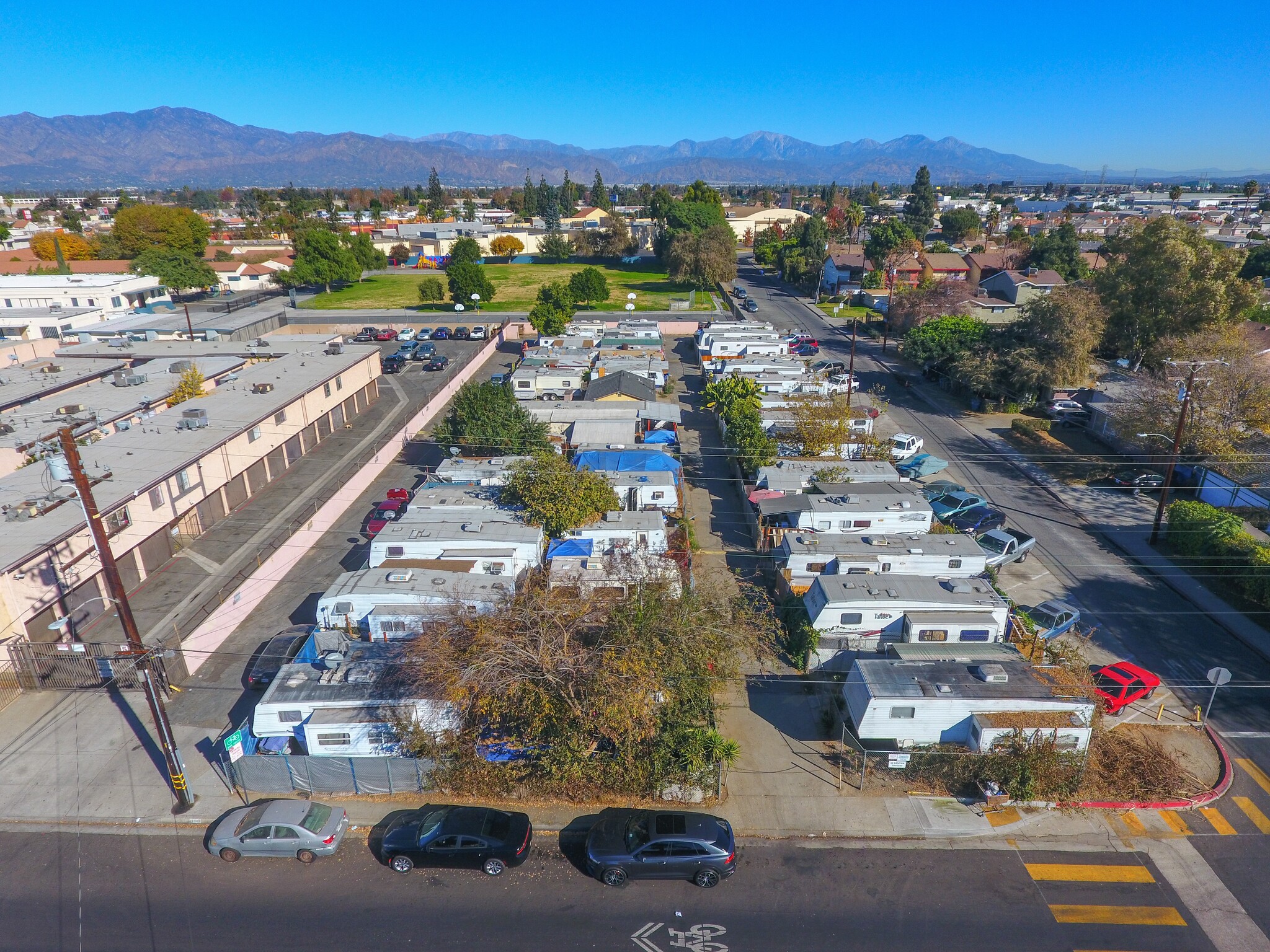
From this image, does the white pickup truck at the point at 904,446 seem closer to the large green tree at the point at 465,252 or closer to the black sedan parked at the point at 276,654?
the black sedan parked at the point at 276,654

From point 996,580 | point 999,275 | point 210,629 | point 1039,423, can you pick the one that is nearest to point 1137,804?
point 996,580

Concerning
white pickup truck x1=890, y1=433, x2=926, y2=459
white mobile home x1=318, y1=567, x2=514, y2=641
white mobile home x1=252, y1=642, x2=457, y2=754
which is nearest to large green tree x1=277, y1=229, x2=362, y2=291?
white pickup truck x1=890, y1=433, x2=926, y2=459

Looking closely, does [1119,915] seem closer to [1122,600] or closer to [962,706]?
[962,706]

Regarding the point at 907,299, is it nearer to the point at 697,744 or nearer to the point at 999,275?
the point at 999,275

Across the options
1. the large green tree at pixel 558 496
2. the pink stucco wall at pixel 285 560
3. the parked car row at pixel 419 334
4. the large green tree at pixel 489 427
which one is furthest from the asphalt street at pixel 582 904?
the parked car row at pixel 419 334

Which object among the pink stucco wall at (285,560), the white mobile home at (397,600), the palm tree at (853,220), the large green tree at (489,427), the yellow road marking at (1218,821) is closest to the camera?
the yellow road marking at (1218,821)

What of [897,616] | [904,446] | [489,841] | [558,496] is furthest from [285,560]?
[904,446]

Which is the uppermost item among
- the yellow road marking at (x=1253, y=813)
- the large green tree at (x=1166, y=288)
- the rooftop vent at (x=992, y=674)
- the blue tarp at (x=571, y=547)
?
the large green tree at (x=1166, y=288)
